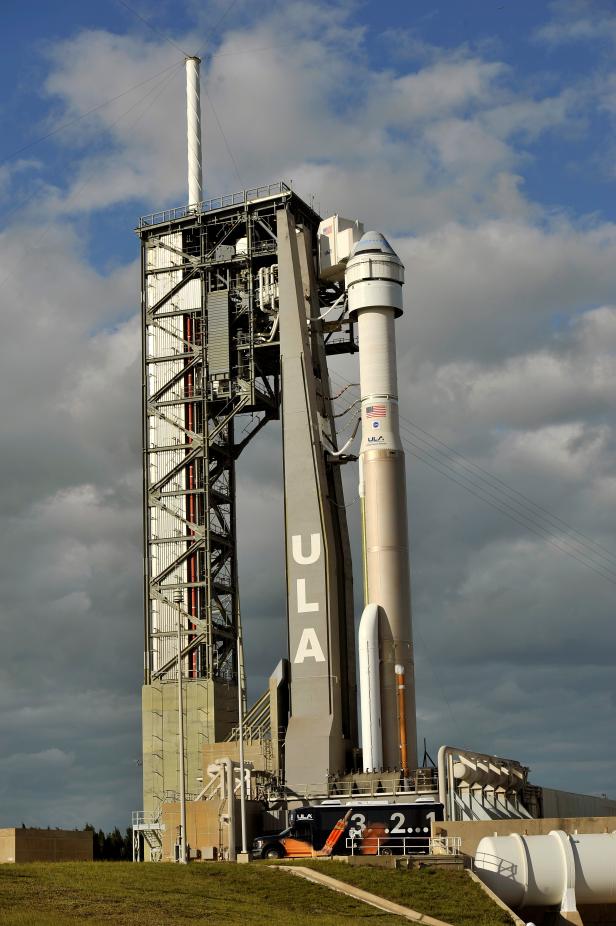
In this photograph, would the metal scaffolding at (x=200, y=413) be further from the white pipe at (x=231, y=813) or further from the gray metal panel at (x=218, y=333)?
the white pipe at (x=231, y=813)

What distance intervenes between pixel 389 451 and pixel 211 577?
15.7m

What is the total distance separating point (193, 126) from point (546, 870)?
50400mm

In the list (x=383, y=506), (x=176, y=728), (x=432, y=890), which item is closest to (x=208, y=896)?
(x=432, y=890)

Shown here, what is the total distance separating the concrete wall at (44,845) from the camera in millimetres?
52406

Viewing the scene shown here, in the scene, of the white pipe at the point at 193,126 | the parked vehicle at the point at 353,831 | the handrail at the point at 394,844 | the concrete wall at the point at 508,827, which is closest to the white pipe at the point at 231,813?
the parked vehicle at the point at 353,831

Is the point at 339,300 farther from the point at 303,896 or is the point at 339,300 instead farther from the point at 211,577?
the point at 303,896

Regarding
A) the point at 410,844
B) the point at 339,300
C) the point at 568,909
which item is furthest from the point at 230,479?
the point at 568,909

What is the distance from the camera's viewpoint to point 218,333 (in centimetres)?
7881

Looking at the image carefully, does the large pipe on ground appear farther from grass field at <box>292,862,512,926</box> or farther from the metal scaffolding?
the metal scaffolding

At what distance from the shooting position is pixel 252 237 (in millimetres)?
79812

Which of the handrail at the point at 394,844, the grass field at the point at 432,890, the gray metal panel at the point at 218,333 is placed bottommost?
the grass field at the point at 432,890

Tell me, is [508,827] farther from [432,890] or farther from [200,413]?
[200,413]

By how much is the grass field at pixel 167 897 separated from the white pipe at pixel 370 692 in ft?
44.2

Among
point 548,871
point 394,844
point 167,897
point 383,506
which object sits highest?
point 383,506
